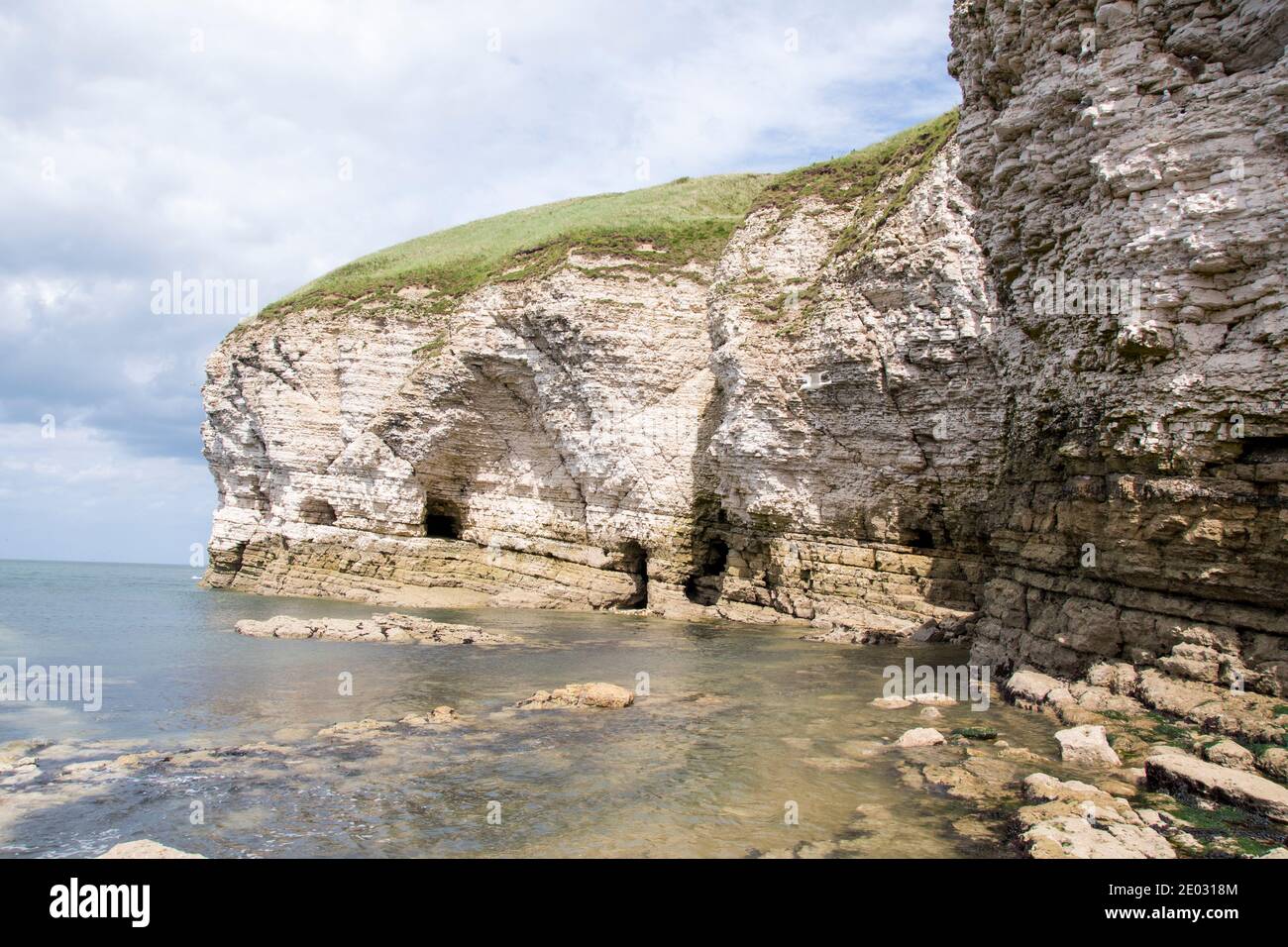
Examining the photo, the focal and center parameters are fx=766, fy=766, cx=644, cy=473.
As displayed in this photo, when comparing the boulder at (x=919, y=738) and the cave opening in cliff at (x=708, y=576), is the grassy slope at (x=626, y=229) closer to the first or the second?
the cave opening in cliff at (x=708, y=576)

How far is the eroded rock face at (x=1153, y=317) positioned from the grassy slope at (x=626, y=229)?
11491 mm

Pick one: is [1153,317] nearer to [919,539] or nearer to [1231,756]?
[1231,756]

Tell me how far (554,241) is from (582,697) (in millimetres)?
31406

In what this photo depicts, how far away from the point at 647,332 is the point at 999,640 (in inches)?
902

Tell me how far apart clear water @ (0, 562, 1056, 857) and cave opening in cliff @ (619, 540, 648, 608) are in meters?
13.0

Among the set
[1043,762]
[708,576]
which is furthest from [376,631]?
[1043,762]

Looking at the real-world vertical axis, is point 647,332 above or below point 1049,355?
above

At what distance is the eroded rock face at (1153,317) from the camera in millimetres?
11742

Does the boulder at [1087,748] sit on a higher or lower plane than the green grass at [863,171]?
lower

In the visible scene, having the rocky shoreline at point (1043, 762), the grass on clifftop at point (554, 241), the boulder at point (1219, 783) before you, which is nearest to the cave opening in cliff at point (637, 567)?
the grass on clifftop at point (554, 241)

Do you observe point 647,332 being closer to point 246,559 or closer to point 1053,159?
point 1053,159

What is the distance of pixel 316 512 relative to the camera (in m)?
42.4
